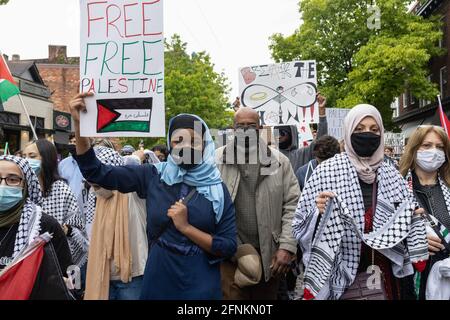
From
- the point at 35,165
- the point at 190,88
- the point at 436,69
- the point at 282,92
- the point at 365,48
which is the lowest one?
the point at 35,165

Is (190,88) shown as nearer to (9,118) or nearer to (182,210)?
(9,118)

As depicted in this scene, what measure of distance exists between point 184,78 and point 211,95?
9.03 feet

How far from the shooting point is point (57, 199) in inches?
160

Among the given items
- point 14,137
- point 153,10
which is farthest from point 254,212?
point 14,137

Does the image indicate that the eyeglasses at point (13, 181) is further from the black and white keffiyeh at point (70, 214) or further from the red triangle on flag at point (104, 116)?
the black and white keffiyeh at point (70, 214)

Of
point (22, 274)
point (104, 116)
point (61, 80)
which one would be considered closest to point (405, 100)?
point (61, 80)

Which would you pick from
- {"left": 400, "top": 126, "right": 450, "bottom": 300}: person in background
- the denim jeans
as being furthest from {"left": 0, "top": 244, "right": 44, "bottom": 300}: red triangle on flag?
{"left": 400, "top": 126, "right": 450, "bottom": 300}: person in background

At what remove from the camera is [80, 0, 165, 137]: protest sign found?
3322mm

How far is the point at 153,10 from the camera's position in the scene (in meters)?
3.44

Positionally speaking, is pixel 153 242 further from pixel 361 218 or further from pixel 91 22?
pixel 91 22

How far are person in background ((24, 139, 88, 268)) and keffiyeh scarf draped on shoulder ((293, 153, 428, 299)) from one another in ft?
6.10

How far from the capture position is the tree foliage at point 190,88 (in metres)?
26.9

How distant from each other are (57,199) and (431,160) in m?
2.89
